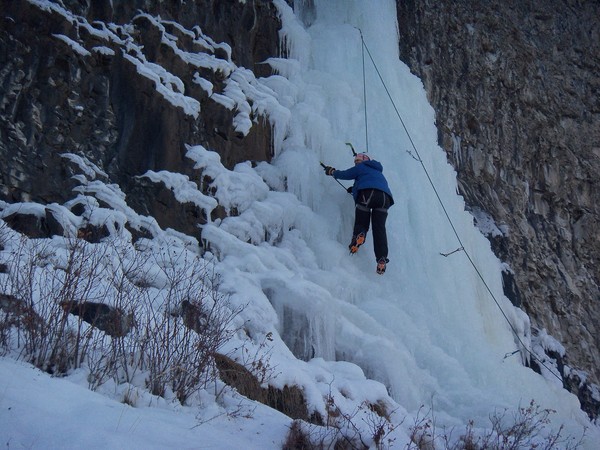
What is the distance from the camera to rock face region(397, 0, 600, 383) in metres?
10.1

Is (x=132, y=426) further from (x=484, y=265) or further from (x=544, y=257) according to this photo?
(x=544, y=257)

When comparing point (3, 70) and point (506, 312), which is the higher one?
point (3, 70)

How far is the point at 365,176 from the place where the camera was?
6.56m

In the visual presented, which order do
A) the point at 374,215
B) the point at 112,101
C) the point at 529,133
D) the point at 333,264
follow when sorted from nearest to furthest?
1. the point at 112,101
2. the point at 333,264
3. the point at 374,215
4. the point at 529,133

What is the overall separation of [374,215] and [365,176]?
0.41m

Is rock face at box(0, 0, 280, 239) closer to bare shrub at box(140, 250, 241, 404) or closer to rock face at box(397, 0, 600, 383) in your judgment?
bare shrub at box(140, 250, 241, 404)

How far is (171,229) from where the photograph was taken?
5707 millimetres

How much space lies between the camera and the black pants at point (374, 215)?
21.0ft

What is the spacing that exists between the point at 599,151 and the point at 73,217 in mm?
10567

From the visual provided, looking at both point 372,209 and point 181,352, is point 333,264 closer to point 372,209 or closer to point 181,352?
point 372,209

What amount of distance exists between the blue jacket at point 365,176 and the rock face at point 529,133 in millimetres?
3442

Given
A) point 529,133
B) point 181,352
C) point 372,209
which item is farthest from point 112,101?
point 529,133

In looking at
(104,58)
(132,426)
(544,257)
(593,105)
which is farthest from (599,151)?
Answer: (132,426)

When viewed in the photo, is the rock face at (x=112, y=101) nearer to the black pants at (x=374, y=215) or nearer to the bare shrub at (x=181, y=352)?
the black pants at (x=374, y=215)
